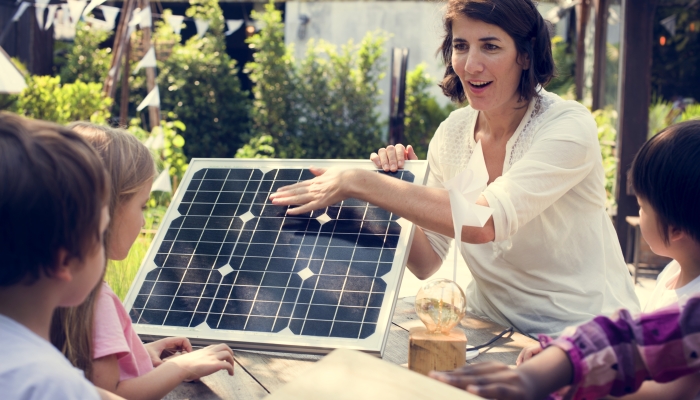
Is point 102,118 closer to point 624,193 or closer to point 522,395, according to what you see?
point 624,193

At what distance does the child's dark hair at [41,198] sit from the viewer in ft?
3.85

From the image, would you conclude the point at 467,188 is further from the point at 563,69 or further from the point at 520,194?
the point at 563,69

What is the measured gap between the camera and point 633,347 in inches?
49.8

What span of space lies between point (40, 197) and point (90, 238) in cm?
14

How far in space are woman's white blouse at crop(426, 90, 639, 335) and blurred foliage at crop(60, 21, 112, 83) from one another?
10.5 m

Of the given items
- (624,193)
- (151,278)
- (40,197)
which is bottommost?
(624,193)

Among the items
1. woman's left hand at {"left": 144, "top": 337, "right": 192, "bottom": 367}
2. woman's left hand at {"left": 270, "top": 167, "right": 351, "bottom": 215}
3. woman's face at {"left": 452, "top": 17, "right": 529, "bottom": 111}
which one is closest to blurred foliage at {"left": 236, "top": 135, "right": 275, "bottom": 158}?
woman's face at {"left": 452, "top": 17, "right": 529, "bottom": 111}

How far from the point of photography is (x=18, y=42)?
10.3 metres

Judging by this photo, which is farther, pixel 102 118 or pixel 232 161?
pixel 102 118

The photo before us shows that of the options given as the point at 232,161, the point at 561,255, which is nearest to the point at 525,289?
the point at 561,255

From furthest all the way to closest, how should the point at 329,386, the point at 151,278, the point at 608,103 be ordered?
the point at 608,103, the point at 151,278, the point at 329,386

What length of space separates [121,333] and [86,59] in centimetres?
1133

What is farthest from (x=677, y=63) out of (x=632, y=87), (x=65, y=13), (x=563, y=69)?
(x=65, y=13)

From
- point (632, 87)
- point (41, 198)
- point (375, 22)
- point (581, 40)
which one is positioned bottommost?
point (375, 22)
